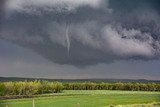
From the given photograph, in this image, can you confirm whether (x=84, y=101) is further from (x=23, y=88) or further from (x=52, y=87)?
(x=52, y=87)

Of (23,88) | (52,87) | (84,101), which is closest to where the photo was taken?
(84,101)

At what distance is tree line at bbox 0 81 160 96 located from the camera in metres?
52.2

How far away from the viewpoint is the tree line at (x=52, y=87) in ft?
171

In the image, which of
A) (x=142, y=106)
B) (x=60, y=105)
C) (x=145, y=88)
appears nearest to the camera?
(x=142, y=106)

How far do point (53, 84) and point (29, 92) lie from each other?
334 inches

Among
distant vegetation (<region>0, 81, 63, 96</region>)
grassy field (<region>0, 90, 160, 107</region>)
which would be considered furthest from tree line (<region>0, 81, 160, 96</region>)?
grassy field (<region>0, 90, 160, 107</region>)

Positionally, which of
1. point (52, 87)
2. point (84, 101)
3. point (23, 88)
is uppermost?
point (52, 87)

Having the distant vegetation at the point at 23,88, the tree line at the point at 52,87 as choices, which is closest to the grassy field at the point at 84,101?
the distant vegetation at the point at 23,88

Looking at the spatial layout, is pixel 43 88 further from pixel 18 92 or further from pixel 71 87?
pixel 71 87

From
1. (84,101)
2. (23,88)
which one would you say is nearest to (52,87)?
(23,88)

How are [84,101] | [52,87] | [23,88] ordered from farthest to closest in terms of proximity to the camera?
1. [52,87]
2. [23,88]
3. [84,101]

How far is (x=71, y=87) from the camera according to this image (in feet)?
227

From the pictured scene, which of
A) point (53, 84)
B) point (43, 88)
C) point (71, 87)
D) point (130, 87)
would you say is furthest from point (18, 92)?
point (130, 87)

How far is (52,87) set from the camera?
60094mm
